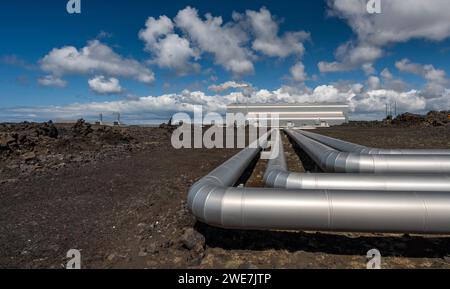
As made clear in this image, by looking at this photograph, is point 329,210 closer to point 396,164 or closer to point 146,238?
point 146,238

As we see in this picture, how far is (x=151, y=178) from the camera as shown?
11188 mm

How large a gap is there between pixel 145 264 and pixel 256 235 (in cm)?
229

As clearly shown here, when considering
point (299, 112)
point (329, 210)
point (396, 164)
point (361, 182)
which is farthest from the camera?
point (299, 112)

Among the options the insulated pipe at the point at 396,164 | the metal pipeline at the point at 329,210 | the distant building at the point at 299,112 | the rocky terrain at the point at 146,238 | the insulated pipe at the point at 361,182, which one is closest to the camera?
the metal pipeline at the point at 329,210

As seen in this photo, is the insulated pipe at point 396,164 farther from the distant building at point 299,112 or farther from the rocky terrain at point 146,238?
the distant building at point 299,112

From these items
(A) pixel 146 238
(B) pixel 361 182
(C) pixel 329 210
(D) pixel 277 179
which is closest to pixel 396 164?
(B) pixel 361 182

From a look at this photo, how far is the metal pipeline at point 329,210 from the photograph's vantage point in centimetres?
423

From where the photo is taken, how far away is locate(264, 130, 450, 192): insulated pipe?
573 cm

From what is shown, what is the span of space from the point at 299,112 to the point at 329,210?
11559 cm

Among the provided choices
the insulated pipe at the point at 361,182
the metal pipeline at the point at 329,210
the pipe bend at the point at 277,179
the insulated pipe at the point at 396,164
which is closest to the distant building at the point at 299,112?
the insulated pipe at the point at 396,164

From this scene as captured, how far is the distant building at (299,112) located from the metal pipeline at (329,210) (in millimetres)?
100757

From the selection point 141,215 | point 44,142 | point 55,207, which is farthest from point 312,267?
point 44,142

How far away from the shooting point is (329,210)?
4.36 meters
